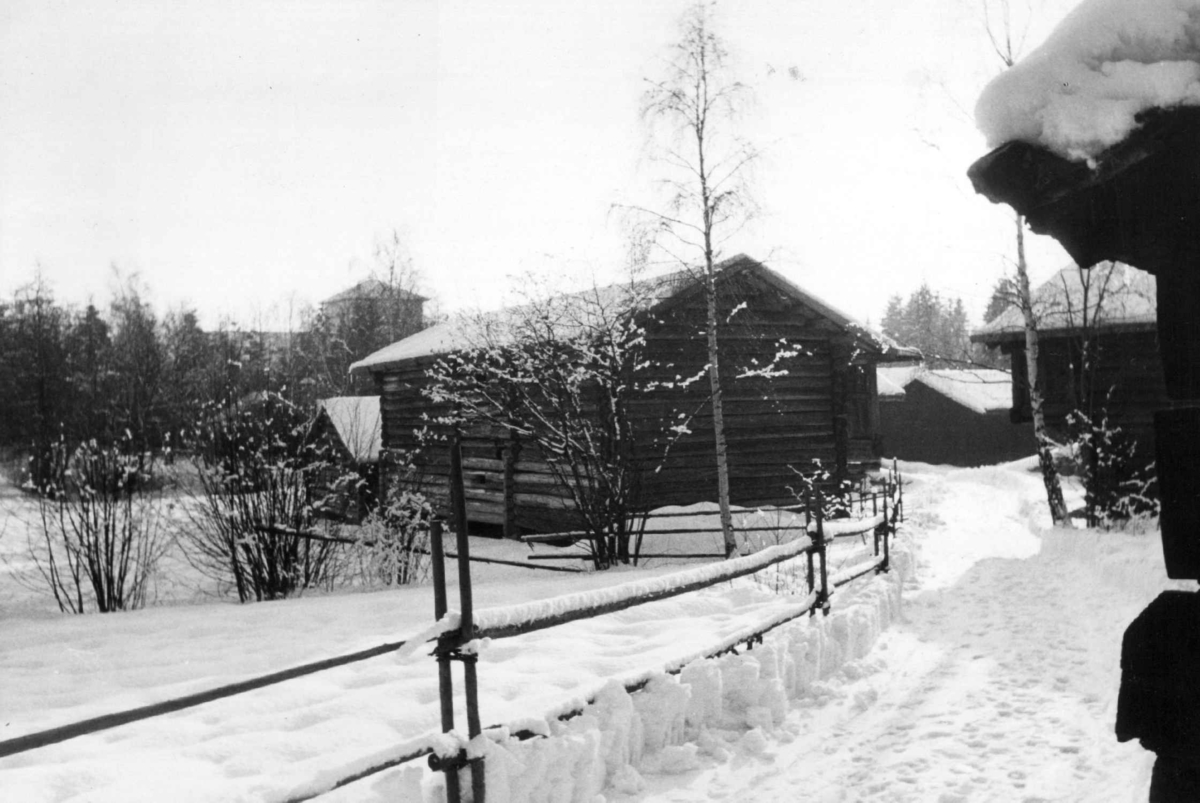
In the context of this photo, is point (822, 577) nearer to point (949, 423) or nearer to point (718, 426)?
point (718, 426)

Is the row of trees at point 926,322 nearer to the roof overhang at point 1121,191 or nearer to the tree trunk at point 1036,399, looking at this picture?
the tree trunk at point 1036,399

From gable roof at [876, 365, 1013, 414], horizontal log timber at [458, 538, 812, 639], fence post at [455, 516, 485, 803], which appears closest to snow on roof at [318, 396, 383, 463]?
horizontal log timber at [458, 538, 812, 639]

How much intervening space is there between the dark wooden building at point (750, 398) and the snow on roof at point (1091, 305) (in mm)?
2297

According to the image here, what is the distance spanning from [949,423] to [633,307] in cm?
2902

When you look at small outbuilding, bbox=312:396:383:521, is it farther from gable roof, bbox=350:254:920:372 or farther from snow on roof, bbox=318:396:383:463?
gable roof, bbox=350:254:920:372

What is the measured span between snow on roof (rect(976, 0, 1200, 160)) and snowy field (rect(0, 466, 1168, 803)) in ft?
10.1

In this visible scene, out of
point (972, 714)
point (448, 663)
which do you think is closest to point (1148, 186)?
point (448, 663)

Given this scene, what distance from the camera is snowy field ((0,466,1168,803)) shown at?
12.7ft

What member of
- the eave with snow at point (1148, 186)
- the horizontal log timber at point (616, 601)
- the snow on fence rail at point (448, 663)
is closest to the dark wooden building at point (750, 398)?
the horizontal log timber at point (616, 601)

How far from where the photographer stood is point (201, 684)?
2775 mm

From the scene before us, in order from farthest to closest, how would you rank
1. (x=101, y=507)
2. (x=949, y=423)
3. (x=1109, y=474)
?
(x=949, y=423), (x=1109, y=474), (x=101, y=507)

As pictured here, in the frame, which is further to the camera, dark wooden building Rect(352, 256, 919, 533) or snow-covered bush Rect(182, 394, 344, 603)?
dark wooden building Rect(352, 256, 919, 533)

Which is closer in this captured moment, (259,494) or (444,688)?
(444,688)

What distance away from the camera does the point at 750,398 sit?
14.8 meters
